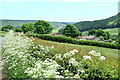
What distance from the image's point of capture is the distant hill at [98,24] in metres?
7.98

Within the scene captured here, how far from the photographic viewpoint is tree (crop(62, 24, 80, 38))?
866cm

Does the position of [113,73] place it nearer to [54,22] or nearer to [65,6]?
[65,6]

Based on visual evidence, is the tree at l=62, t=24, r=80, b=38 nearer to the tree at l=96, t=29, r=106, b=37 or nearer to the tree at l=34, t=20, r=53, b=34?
the tree at l=34, t=20, r=53, b=34

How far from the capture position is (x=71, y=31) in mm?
9266

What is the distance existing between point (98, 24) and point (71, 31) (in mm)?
1385

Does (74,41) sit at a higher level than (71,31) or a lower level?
lower

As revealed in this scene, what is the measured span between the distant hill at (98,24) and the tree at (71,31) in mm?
210

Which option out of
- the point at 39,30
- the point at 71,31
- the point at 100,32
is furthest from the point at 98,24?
the point at 39,30

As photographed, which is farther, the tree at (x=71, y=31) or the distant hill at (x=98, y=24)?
the tree at (x=71, y=31)

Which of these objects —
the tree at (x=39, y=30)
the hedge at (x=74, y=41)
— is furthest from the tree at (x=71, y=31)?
the tree at (x=39, y=30)

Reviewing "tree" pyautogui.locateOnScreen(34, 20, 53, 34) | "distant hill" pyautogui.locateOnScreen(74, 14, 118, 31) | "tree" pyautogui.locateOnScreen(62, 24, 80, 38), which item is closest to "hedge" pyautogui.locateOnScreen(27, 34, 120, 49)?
"tree" pyautogui.locateOnScreen(62, 24, 80, 38)

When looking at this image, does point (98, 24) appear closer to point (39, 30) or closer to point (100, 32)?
point (100, 32)

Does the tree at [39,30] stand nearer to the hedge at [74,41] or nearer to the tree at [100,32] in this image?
the hedge at [74,41]

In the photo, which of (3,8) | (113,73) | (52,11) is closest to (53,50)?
(52,11)
